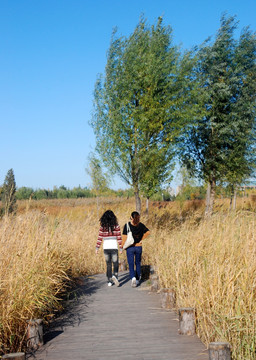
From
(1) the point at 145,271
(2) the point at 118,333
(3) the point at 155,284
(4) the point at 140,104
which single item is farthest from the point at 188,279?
(4) the point at 140,104

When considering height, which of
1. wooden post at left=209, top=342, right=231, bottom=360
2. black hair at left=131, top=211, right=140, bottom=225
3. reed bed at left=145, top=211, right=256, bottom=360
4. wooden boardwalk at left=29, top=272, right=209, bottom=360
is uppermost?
black hair at left=131, top=211, right=140, bottom=225

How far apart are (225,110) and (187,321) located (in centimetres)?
1613

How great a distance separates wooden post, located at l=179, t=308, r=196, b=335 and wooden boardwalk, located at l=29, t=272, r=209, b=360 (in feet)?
0.37

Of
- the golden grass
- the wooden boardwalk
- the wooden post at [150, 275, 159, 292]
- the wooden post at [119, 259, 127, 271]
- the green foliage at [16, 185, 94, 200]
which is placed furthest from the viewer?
the green foliage at [16, 185, 94, 200]

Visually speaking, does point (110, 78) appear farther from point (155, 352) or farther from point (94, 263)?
point (155, 352)

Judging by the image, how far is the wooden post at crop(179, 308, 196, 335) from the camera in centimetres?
615

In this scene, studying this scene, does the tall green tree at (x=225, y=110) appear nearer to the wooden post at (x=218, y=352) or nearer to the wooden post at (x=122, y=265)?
the wooden post at (x=122, y=265)

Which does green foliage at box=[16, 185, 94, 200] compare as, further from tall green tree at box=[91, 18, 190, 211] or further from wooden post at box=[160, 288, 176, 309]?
wooden post at box=[160, 288, 176, 309]

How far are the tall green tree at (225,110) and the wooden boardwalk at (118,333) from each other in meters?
12.6

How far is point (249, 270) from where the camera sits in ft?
22.2

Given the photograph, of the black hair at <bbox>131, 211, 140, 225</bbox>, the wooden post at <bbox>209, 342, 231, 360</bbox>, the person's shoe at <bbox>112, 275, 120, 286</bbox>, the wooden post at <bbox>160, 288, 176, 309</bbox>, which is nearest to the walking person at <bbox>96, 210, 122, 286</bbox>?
the person's shoe at <bbox>112, 275, 120, 286</bbox>

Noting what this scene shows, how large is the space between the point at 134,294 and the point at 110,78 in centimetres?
928

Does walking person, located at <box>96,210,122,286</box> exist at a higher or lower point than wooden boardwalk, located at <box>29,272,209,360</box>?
higher

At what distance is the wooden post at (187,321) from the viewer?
6.15 metres
